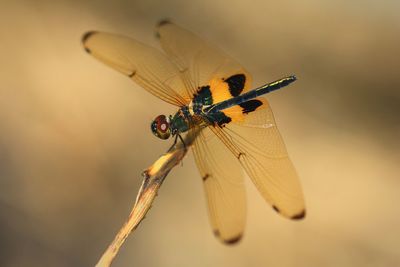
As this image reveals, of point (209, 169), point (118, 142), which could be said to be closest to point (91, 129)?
point (118, 142)

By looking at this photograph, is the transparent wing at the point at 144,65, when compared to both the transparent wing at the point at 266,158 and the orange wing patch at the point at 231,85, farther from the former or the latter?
the transparent wing at the point at 266,158

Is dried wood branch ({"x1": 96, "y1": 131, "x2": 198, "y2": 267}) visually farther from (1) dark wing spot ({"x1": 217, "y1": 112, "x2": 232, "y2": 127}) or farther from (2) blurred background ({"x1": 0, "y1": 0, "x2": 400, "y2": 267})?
(2) blurred background ({"x1": 0, "y1": 0, "x2": 400, "y2": 267})

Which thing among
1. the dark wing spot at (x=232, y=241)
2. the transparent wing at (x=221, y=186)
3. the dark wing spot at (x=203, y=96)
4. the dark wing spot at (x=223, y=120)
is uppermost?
the dark wing spot at (x=203, y=96)

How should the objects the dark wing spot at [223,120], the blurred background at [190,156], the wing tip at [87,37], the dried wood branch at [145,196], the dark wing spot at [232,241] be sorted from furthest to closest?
the blurred background at [190,156], the wing tip at [87,37], the dark wing spot at [223,120], the dark wing spot at [232,241], the dried wood branch at [145,196]

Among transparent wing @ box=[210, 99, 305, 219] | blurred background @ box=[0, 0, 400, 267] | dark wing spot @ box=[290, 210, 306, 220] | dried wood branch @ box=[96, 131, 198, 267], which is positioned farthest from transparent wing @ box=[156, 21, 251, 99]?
blurred background @ box=[0, 0, 400, 267]

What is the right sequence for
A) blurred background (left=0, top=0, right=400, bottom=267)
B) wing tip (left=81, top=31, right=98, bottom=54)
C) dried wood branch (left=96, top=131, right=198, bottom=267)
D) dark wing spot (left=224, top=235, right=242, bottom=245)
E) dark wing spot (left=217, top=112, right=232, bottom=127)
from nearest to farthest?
dried wood branch (left=96, top=131, right=198, bottom=267) < dark wing spot (left=224, top=235, right=242, bottom=245) < dark wing spot (left=217, top=112, right=232, bottom=127) < wing tip (left=81, top=31, right=98, bottom=54) < blurred background (left=0, top=0, right=400, bottom=267)

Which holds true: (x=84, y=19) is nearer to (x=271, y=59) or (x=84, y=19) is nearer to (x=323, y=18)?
(x=271, y=59)

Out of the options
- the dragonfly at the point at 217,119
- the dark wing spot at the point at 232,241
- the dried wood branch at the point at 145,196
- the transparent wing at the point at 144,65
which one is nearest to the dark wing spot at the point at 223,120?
the dragonfly at the point at 217,119

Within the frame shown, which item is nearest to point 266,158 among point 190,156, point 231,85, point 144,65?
point 231,85
